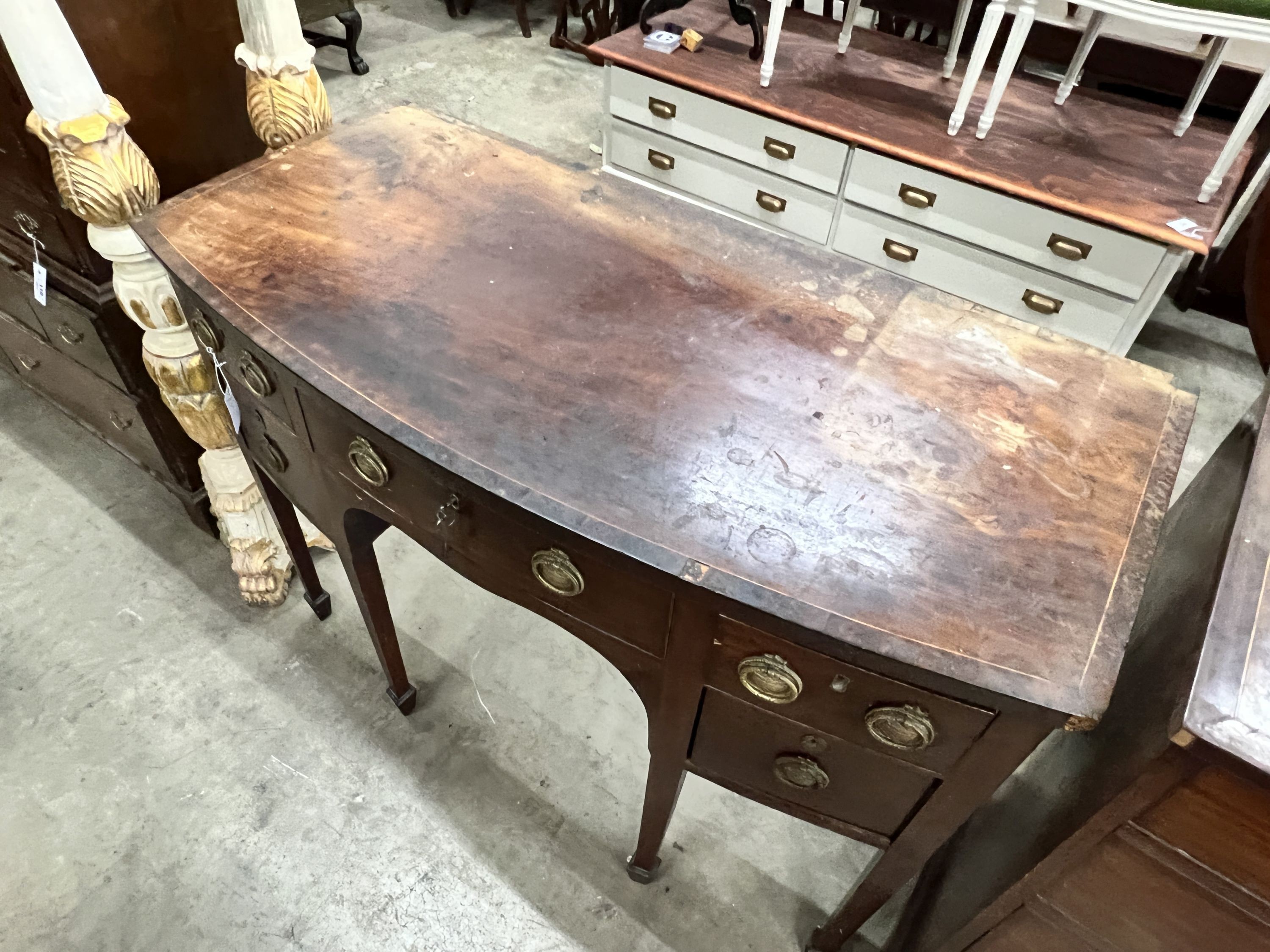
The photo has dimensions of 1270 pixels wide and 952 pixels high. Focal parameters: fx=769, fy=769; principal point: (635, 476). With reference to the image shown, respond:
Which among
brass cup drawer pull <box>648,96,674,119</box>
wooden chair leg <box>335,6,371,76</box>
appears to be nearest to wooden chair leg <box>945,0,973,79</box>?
brass cup drawer pull <box>648,96,674,119</box>

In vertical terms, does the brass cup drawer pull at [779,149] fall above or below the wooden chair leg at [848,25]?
below

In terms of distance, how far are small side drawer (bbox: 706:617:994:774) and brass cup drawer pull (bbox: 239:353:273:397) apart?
65cm

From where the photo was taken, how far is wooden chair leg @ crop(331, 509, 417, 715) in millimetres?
1167

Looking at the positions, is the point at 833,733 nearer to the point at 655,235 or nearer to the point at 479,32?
the point at 655,235

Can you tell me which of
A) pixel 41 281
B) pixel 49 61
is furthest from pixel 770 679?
pixel 41 281

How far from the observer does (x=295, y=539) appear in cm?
148

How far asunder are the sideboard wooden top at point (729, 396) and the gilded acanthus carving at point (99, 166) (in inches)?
3.9

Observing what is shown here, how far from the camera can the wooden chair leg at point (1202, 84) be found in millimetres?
1973

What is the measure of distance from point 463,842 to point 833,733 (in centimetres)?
88

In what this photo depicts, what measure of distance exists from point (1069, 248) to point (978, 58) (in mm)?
545

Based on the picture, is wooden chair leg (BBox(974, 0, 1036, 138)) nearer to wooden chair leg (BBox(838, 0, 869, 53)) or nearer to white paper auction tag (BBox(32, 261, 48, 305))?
wooden chair leg (BBox(838, 0, 869, 53))

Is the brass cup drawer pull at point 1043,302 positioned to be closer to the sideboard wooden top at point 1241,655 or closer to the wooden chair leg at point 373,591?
the sideboard wooden top at point 1241,655

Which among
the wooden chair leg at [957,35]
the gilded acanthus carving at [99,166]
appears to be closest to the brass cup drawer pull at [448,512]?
the gilded acanthus carving at [99,166]

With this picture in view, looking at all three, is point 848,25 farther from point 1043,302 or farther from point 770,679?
point 770,679
